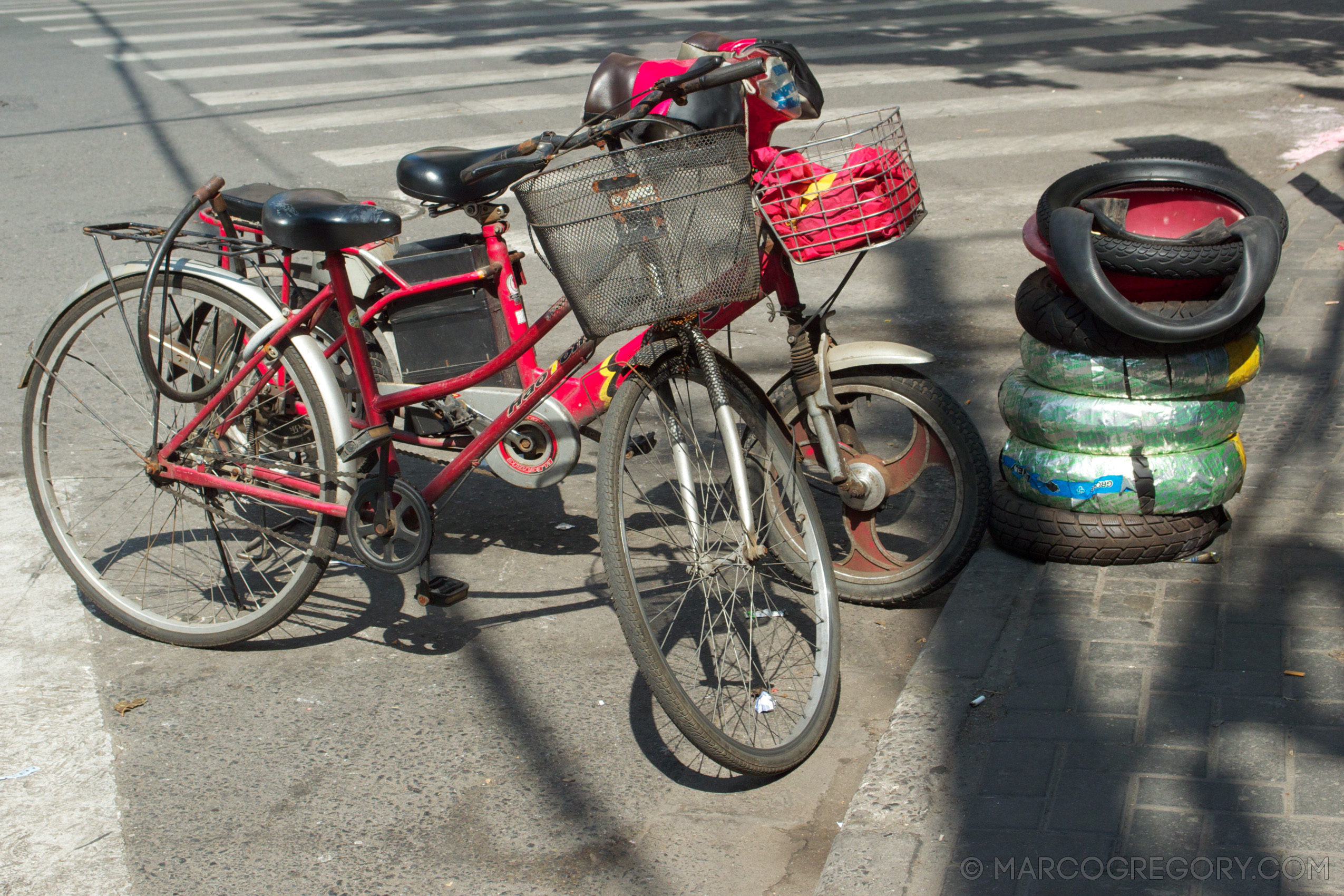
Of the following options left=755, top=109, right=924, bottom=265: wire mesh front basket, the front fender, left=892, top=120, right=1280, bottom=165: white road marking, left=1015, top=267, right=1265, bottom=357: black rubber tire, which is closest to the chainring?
the front fender

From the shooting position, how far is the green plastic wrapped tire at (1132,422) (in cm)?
341

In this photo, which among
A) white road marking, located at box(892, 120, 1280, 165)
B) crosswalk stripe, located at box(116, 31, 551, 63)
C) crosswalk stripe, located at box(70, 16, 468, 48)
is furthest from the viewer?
crosswalk stripe, located at box(70, 16, 468, 48)

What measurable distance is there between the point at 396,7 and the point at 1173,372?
1702 cm

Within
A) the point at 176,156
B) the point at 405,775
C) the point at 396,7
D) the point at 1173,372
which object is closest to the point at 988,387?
the point at 1173,372

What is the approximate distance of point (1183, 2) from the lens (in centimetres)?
1489

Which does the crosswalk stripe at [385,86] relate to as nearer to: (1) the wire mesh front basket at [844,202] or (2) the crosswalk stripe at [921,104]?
(2) the crosswalk stripe at [921,104]

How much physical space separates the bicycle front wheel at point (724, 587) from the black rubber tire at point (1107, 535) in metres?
0.67

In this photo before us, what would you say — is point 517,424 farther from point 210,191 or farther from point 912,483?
point 912,483

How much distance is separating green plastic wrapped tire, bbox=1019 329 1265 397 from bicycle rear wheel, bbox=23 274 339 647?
210 centimetres

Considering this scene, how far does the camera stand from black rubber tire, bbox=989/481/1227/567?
11.4ft

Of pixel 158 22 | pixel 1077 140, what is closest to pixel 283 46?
pixel 158 22

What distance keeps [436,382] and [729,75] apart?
1512mm

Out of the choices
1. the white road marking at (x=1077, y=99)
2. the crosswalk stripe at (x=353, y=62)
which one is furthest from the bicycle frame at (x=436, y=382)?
the crosswalk stripe at (x=353, y=62)

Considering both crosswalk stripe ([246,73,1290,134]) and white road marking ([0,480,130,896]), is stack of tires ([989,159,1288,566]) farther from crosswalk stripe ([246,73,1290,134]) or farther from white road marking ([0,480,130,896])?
crosswalk stripe ([246,73,1290,134])
